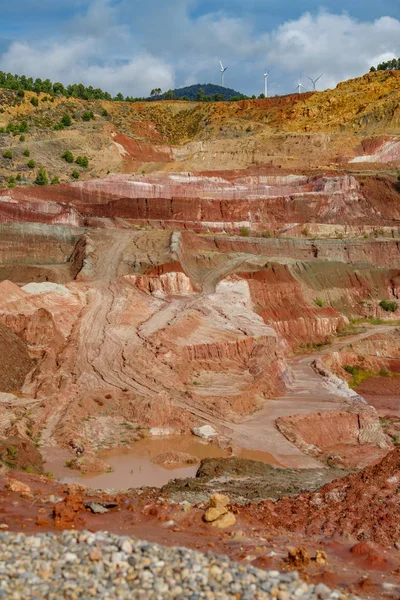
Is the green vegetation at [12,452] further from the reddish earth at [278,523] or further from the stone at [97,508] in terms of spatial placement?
the stone at [97,508]

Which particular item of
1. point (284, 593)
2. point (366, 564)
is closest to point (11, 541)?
point (284, 593)

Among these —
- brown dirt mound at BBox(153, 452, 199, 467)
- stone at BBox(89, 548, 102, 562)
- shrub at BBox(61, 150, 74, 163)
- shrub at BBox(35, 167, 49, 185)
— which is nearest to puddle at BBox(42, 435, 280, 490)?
brown dirt mound at BBox(153, 452, 199, 467)

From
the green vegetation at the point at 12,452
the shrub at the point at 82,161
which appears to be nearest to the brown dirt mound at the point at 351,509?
the green vegetation at the point at 12,452

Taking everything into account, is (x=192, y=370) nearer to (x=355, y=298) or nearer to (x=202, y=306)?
(x=202, y=306)

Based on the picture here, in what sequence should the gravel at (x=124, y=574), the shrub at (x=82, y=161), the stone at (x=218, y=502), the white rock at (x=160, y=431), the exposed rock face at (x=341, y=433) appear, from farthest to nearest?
the shrub at (x=82, y=161) → the exposed rock face at (x=341, y=433) → the white rock at (x=160, y=431) → the stone at (x=218, y=502) → the gravel at (x=124, y=574)

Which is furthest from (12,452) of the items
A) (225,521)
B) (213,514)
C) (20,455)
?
(225,521)
